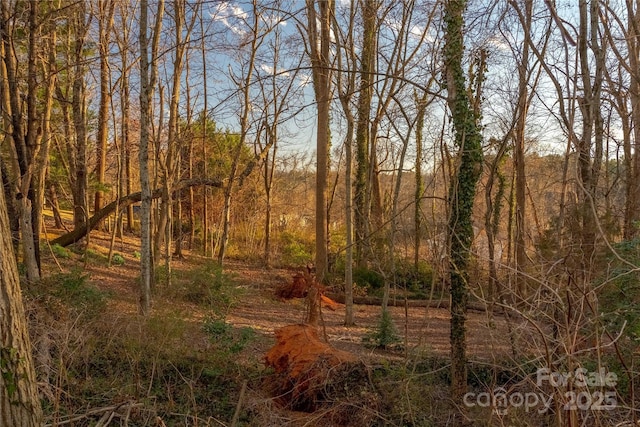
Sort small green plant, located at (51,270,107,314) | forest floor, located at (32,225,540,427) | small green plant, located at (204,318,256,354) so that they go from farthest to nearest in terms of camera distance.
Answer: small green plant, located at (51,270,107,314) < small green plant, located at (204,318,256,354) < forest floor, located at (32,225,540,427)

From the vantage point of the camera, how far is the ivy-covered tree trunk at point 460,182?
5031mm

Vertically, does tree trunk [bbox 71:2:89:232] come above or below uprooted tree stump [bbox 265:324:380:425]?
above

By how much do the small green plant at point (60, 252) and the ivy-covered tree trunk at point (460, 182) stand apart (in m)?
9.92

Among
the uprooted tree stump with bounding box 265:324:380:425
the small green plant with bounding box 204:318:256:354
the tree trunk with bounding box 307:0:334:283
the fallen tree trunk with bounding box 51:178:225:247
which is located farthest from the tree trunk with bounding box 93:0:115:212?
the uprooted tree stump with bounding box 265:324:380:425

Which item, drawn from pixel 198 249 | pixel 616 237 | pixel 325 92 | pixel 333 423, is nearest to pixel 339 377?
pixel 333 423

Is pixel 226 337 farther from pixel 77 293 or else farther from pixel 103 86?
pixel 103 86

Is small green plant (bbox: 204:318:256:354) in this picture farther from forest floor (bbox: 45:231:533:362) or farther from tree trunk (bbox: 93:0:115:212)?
tree trunk (bbox: 93:0:115:212)

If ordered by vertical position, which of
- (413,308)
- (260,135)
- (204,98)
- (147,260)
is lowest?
(413,308)

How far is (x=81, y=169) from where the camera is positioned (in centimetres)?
1244

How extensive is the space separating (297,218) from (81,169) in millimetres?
10782

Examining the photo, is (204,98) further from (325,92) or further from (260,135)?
(325,92)

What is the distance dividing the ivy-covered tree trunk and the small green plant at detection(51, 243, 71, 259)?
9.92m

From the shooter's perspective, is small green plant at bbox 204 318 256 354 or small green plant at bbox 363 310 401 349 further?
small green plant at bbox 363 310 401 349

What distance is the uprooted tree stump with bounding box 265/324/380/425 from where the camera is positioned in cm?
477
